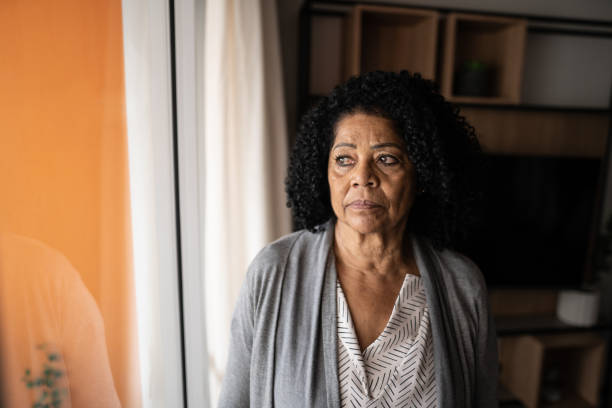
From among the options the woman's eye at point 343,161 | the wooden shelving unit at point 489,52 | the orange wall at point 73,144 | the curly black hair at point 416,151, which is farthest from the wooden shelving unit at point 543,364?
the orange wall at point 73,144

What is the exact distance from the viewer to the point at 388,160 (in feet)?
2.84

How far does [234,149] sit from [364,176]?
680 mm

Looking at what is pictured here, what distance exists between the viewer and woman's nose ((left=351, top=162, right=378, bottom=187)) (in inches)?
33.1

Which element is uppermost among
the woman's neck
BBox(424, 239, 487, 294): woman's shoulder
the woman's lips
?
the woman's lips

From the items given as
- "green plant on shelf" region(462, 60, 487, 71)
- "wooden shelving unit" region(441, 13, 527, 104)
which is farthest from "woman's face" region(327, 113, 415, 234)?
"green plant on shelf" region(462, 60, 487, 71)

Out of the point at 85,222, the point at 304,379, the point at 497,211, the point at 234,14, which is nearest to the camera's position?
the point at 85,222

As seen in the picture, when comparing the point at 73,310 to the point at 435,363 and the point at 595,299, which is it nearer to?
the point at 435,363

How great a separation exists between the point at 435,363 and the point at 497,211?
153 centimetres

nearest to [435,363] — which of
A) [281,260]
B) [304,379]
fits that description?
[304,379]

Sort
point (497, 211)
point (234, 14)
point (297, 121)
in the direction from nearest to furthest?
point (234, 14) < point (297, 121) < point (497, 211)

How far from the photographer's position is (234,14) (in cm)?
129

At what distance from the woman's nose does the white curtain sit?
0.59 metres

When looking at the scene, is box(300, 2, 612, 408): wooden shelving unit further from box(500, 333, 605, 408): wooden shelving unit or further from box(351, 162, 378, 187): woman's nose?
box(351, 162, 378, 187): woman's nose

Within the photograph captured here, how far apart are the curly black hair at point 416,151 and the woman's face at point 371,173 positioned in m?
0.03
